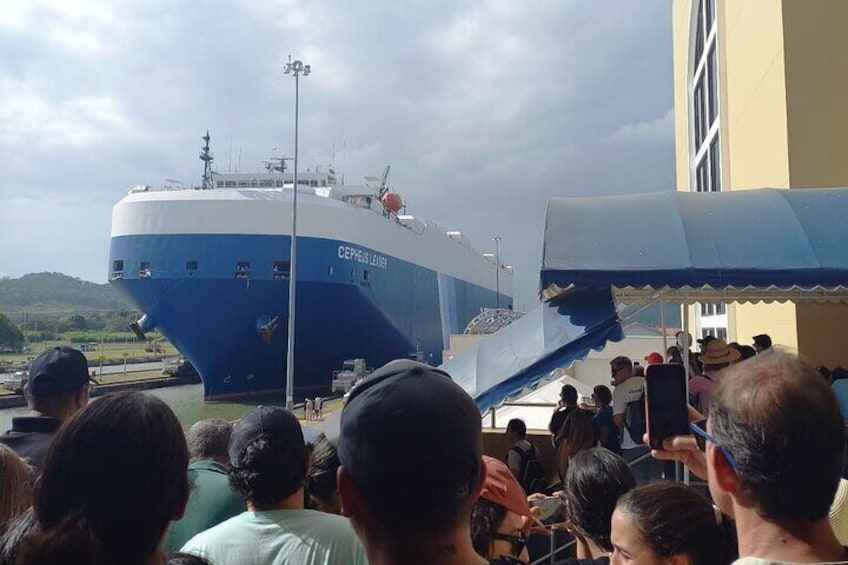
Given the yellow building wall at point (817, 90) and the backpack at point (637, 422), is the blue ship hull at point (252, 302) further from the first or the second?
the backpack at point (637, 422)

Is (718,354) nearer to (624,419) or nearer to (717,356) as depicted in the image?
(717,356)

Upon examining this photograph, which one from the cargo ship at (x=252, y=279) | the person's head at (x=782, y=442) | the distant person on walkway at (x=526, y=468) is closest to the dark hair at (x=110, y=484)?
Answer: the person's head at (x=782, y=442)

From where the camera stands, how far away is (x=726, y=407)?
1296mm

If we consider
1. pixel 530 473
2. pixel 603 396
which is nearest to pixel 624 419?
pixel 603 396

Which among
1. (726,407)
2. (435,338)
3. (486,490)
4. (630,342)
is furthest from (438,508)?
(435,338)

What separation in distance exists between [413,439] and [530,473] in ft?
10.3

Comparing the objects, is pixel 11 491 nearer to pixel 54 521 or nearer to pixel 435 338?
pixel 54 521

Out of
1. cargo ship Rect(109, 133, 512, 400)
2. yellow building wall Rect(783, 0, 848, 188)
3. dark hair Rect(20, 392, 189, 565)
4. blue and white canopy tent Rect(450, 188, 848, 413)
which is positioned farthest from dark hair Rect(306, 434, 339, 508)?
cargo ship Rect(109, 133, 512, 400)

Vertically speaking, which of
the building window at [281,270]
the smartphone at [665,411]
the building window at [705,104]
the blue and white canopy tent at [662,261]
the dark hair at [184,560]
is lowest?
the dark hair at [184,560]

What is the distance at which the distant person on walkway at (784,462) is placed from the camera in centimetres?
120

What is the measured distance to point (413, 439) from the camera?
40.4 inches

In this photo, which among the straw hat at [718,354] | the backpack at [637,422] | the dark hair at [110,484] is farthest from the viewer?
the straw hat at [718,354]

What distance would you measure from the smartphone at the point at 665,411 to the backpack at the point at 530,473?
82.6 inches

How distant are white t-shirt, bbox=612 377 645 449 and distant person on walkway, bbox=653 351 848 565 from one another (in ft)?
11.0
